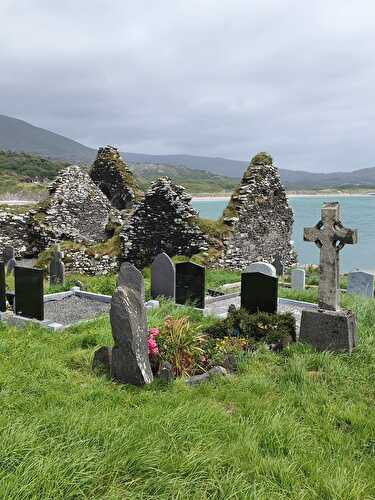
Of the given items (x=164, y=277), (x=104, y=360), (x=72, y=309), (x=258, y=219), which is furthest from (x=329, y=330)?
(x=258, y=219)

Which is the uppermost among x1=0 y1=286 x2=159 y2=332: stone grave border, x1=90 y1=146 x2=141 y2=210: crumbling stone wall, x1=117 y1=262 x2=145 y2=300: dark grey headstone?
x1=90 y1=146 x2=141 y2=210: crumbling stone wall

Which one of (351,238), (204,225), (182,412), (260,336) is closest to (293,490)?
(182,412)

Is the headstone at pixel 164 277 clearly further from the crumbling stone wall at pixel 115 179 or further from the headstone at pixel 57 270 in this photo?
the crumbling stone wall at pixel 115 179

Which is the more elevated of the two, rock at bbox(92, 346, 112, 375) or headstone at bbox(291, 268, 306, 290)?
rock at bbox(92, 346, 112, 375)

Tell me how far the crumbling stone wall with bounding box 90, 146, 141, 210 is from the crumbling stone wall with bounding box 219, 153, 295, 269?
294 inches

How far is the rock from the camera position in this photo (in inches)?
215

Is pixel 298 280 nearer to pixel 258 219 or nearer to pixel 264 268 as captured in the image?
pixel 264 268

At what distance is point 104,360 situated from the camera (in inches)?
217

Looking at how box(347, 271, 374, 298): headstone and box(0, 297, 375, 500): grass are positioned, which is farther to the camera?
box(347, 271, 374, 298): headstone

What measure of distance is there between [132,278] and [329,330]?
3.25m

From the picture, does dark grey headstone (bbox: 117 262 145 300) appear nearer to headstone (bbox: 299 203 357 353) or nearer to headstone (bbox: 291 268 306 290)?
headstone (bbox: 299 203 357 353)

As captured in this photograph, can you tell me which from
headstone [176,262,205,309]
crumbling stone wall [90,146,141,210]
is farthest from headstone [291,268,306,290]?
crumbling stone wall [90,146,141,210]

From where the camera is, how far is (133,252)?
56.5ft

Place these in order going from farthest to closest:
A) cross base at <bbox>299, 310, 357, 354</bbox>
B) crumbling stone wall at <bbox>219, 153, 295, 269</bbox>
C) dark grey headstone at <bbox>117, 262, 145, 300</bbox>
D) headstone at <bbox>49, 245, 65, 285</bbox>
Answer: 1. crumbling stone wall at <bbox>219, 153, 295, 269</bbox>
2. headstone at <bbox>49, 245, 65, 285</bbox>
3. dark grey headstone at <bbox>117, 262, 145, 300</bbox>
4. cross base at <bbox>299, 310, 357, 354</bbox>
